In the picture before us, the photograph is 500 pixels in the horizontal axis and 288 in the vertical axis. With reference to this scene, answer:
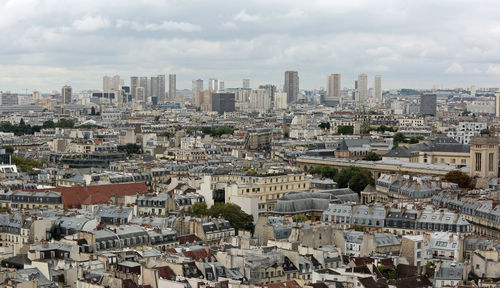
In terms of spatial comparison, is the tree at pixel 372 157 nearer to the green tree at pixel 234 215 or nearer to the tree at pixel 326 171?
the tree at pixel 326 171

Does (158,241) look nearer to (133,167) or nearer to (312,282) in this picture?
(312,282)

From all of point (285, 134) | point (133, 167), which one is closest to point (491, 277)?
point (133, 167)

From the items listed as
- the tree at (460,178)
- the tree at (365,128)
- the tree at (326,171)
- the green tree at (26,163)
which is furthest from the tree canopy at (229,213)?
the tree at (365,128)

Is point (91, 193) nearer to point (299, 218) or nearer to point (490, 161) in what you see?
point (299, 218)

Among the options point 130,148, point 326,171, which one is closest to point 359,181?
point 326,171

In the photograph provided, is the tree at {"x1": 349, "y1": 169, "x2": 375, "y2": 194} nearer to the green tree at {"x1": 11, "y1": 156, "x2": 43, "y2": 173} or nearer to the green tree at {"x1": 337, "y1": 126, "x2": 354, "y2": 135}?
the green tree at {"x1": 11, "y1": 156, "x2": 43, "y2": 173}
